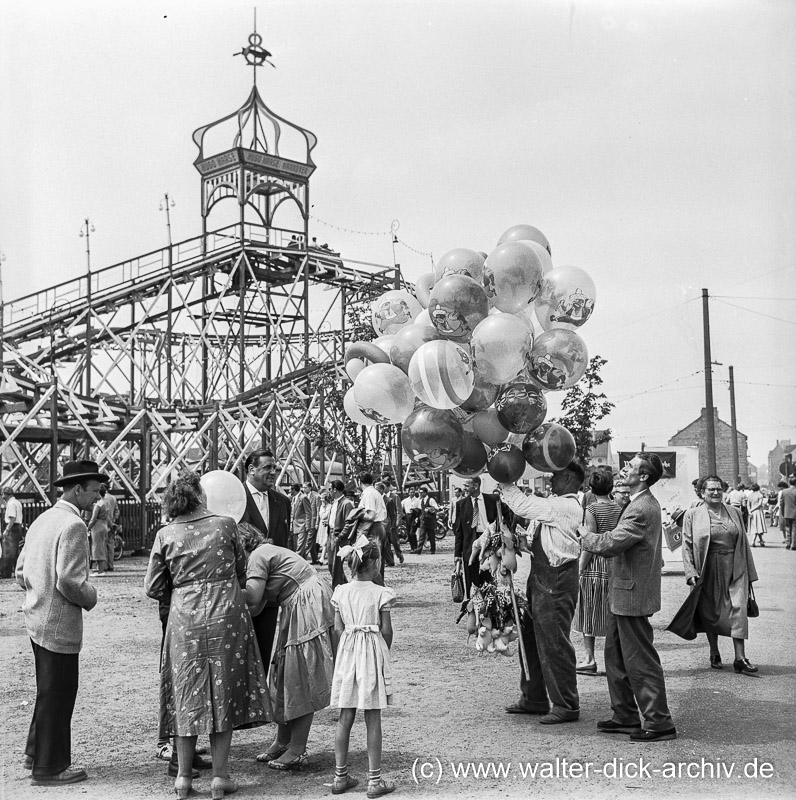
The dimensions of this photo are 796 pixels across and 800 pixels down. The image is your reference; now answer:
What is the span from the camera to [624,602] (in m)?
6.04

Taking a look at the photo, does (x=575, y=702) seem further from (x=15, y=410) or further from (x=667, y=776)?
(x=15, y=410)

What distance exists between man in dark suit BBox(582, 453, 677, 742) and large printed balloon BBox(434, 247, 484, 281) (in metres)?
1.92

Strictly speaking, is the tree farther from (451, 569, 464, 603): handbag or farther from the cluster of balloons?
the cluster of balloons

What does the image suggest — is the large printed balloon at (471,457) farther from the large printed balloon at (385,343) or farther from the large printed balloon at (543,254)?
the large printed balloon at (543,254)

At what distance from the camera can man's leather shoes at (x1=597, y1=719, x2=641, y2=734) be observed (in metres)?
6.07

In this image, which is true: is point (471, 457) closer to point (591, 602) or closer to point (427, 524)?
point (591, 602)

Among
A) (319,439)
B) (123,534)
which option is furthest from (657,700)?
(319,439)

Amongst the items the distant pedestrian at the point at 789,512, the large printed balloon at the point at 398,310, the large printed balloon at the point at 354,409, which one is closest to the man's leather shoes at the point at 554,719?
the large printed balloon at the point at 354,409

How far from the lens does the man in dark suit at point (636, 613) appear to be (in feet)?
19.5

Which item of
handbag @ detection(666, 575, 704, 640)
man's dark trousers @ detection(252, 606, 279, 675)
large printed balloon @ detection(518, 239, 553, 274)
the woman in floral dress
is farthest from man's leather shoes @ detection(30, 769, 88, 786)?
handbag @ detection(666, 575, 704, 640)

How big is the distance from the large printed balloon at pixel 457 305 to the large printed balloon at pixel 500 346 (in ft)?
0.44

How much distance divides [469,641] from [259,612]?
4.53m

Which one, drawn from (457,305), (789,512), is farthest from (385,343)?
(789,512)

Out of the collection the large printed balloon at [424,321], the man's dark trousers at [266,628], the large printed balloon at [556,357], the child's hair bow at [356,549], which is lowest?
the man's dark trousers at [266,628]
